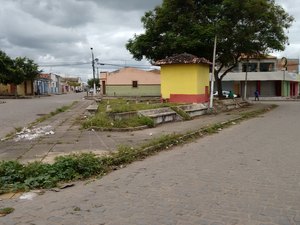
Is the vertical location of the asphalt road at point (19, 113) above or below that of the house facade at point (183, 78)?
below

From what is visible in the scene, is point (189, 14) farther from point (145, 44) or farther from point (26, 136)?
point (26, 136)

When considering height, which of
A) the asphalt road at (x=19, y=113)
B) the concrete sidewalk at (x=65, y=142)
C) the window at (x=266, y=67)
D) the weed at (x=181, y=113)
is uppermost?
the window at (x=266, y=67)

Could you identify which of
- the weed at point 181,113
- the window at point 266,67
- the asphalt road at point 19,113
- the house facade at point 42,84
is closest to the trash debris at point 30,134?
the asphalt road at point 19,113

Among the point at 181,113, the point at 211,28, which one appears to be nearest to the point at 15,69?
the point at 211,28

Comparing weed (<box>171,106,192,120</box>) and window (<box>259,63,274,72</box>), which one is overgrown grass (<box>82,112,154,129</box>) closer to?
weed (<box>171,106,192,120</box>)

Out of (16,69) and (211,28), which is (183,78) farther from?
(16,69)

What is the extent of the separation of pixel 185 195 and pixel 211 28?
73.5ft

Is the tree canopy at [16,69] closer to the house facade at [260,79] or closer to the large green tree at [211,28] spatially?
the house facade at [260,79]

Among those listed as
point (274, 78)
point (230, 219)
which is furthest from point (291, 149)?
point (274, 78)

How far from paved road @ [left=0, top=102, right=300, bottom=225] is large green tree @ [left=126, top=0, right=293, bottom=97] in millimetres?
19271

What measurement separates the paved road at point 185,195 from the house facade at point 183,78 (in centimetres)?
1449

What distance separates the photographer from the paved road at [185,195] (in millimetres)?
5227

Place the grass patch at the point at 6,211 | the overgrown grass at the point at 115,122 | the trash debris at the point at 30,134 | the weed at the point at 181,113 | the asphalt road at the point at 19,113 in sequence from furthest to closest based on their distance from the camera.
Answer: the weed at the point at 181,113, the asphalt road at the point at 19,113, the overgrown grass at the point at 115,122, the trash debris at the point at 30,134, the grass patch at the point at 6,211

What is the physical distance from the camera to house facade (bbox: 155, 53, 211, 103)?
79.4 ft
